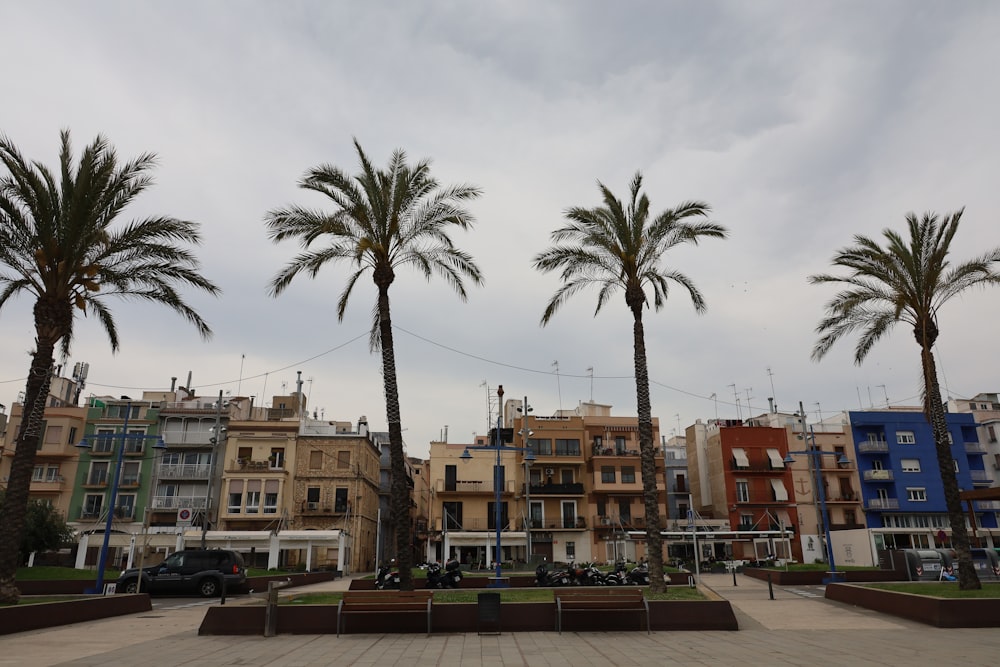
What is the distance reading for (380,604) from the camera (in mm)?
13633

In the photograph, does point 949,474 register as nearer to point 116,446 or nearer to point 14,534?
point 14,534

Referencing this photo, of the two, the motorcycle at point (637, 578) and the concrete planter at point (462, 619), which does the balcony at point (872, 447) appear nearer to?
the motorcycle at point (637, 578)

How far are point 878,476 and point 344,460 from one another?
43.7 metres

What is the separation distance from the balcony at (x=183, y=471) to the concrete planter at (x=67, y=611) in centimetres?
2948

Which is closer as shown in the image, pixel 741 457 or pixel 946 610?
pixel 946 610

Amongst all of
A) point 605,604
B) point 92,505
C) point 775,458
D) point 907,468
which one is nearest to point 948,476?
point 605,604

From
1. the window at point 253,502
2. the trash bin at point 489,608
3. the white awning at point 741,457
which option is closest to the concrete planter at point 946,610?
the trash bin at point 489,608

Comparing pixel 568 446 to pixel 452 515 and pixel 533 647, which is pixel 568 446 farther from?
pixel 533 647

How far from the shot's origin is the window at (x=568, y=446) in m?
51.7

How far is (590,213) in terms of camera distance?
21188mm

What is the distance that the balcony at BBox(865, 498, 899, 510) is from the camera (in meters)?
54.1

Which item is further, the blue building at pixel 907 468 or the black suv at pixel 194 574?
the blue building at pixel 907 468

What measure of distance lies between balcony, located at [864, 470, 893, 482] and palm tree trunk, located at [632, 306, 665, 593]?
144 ft

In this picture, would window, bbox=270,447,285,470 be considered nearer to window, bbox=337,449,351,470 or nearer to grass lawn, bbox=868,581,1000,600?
window, bbox=337,449,351,470
